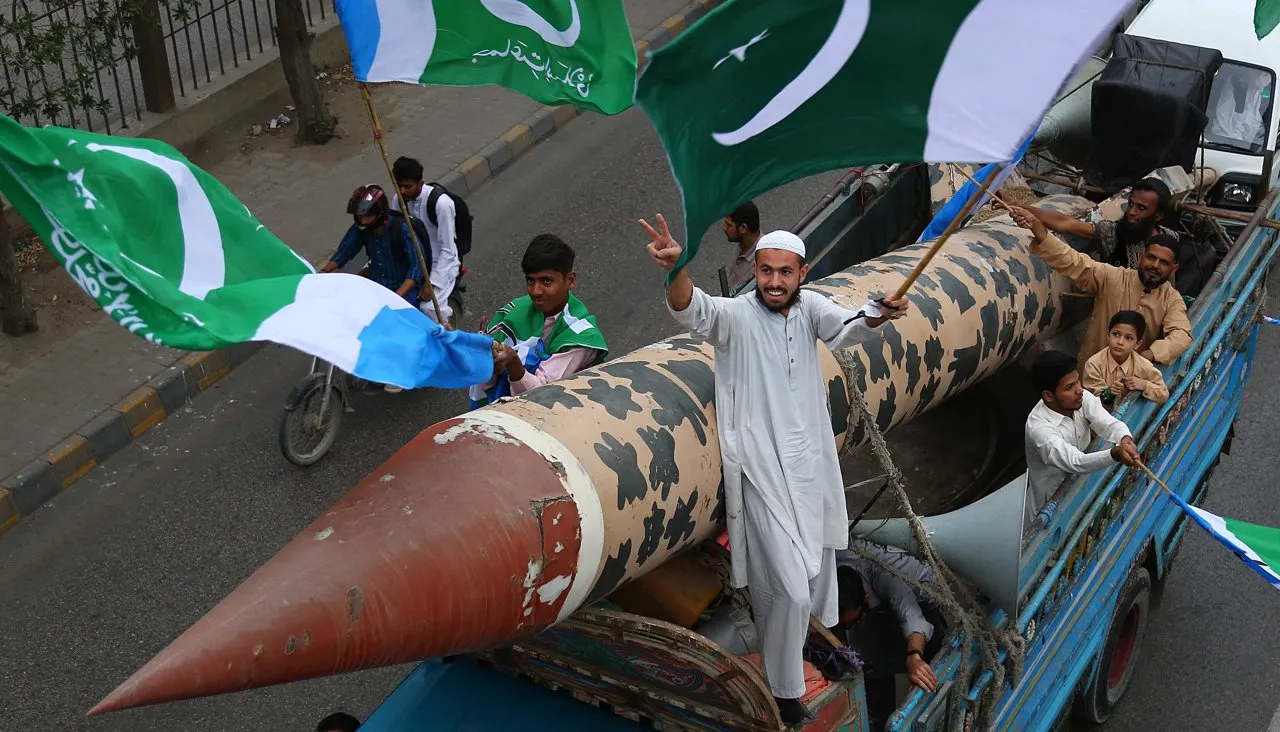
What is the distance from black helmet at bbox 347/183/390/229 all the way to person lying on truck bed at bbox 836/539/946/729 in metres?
3.96

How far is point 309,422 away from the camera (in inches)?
330

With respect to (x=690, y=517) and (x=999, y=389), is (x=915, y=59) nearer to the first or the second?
(x=690, y=517)

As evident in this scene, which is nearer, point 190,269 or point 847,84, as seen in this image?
point 847,84

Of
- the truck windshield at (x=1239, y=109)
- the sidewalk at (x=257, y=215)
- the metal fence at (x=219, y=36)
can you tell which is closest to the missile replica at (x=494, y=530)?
the truck windshield at (x=1239, y=109)

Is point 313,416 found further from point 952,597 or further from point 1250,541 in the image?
point 1250,541

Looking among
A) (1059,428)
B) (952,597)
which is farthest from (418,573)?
(1059,428)

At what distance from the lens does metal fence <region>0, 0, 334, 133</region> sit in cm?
934

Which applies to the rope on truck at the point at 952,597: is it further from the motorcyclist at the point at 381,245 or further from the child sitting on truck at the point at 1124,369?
the motorcyclist at the point at 381,245

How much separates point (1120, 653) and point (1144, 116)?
8.57ft

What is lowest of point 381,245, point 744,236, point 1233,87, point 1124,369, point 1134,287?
point 381,245

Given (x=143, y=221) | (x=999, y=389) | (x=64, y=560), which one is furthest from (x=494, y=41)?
(x=64, y=560)

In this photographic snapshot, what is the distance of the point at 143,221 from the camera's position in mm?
4531

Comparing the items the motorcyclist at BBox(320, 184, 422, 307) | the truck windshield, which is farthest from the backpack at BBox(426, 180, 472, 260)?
the truck windshield

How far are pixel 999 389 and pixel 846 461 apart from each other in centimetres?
92
